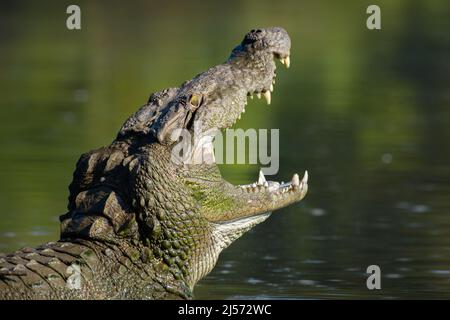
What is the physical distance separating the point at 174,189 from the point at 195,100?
0.74 m

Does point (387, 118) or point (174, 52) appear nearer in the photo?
point (387, 118)

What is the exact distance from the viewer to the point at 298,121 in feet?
59.8

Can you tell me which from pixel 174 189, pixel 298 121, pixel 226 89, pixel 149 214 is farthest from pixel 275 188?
pixel 298 121

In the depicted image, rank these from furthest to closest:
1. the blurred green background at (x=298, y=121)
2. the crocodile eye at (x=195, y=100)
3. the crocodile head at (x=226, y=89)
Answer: the blurred green background at (x=298, y=121)
the crocodile eye at (x=195, y=100)
the crocodile head at (x=226, y=89)

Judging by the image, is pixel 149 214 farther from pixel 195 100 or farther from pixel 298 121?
pixel 298 121

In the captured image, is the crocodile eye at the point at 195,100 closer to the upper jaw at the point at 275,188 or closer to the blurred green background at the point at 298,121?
the upper jaw at the point at 275,188

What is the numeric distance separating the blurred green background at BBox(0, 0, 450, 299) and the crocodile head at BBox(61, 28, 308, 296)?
3.66ft

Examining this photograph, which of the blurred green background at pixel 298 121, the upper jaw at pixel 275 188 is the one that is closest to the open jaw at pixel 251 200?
the upper jaw at pixel 275 188

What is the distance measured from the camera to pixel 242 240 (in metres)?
11.4

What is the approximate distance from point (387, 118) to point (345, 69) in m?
6.60

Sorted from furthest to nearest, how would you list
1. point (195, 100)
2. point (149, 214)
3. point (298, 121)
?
point (298, 121) → point (195, 100) → point (149, 214)

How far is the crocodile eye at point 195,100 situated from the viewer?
322 inches
